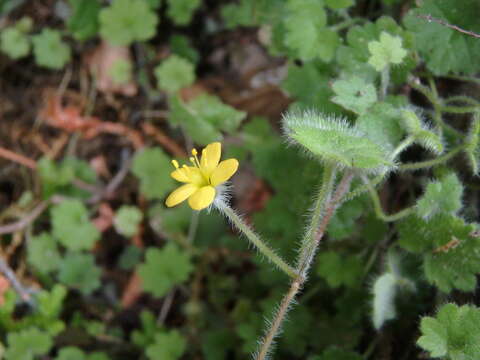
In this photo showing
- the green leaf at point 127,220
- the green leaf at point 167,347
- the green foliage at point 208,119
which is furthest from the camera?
the green leaf at point 127,220

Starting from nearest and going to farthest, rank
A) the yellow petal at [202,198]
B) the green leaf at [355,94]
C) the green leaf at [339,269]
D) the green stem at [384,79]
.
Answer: the yellow petal at [202,198] → the green leaf at [355,94] → the green stem at [384,79] → the green leaf at [339,269]

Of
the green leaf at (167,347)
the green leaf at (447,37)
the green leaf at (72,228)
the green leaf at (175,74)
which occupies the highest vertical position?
the green leaf at (447,37)

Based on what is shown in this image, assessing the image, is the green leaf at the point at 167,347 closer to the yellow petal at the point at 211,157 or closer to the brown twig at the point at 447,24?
the yellow petal at the point at 211,157

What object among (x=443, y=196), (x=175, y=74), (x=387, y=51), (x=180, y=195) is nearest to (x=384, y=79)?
(x=387, y=51)

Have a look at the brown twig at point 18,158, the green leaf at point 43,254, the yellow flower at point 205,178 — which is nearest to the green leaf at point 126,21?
the brown twig at point 18,158

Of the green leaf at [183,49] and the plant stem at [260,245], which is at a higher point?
the plant stem at [260,245]
